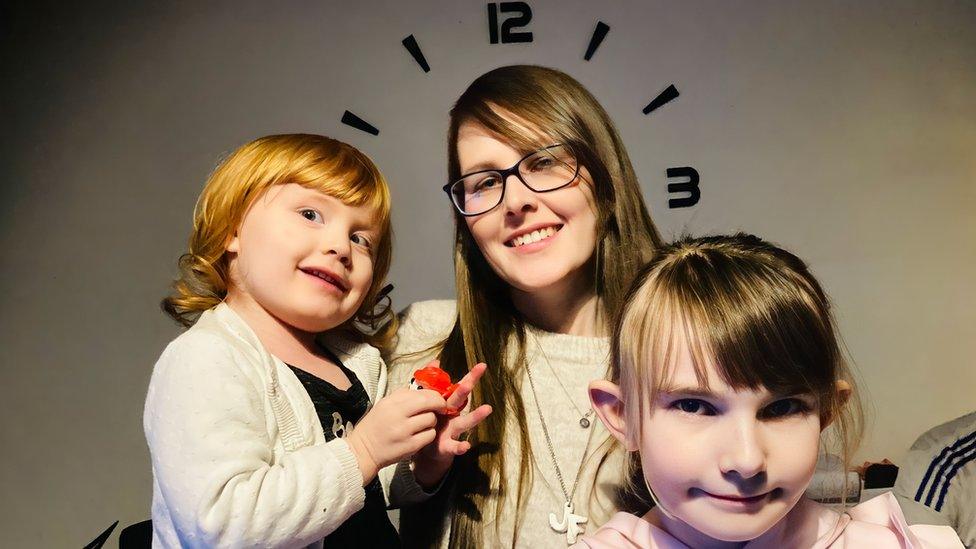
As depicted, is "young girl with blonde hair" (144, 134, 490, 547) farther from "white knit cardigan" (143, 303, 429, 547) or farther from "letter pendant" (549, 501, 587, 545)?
"letter pendant" (549, 501, 587, 545)

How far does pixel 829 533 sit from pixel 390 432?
541 millimetres

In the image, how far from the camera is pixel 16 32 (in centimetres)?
230

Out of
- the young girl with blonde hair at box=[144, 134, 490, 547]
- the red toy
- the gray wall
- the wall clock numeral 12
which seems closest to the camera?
the young girl with blonde hair at box=[144, 134, 490, 547]

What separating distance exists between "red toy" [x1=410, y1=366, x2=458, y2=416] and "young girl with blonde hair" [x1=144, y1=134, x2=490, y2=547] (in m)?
0.02

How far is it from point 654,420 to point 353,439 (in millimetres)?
381

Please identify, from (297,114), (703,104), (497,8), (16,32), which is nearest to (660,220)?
(703,104)

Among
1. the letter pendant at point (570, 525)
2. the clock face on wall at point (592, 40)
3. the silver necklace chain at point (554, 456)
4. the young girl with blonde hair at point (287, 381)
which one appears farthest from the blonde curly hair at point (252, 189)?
the clock face on wall at point (592, 40)

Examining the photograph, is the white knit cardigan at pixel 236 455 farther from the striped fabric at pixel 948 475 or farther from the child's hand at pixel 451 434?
the striped fabric at pixel 948 475

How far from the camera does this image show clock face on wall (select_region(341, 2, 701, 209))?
2457 mm

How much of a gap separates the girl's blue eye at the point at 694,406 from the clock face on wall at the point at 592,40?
67.6 inches

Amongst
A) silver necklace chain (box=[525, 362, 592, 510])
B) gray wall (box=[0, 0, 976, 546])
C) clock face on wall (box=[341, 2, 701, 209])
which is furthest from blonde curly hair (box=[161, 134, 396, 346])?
clock face on wall (box=[341, 2, 701, 209])

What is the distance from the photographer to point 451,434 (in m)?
1.05

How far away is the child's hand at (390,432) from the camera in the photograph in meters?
0.95

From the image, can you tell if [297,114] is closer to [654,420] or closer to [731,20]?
[731,20]
